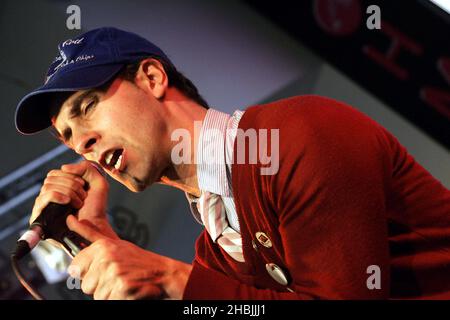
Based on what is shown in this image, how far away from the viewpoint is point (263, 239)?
1096mm

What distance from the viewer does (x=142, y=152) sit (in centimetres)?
118

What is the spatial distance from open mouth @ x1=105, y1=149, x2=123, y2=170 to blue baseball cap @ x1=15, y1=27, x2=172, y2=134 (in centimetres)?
14

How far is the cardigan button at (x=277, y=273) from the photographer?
44.0 inches

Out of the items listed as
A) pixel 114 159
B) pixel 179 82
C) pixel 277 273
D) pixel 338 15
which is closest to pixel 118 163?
pixel 114 159

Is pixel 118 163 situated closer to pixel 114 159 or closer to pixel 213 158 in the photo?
pixel 114 159

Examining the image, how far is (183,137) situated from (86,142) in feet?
0.64

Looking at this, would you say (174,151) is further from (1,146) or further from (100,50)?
(1,146)

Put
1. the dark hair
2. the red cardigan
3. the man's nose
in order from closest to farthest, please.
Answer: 1. the red cardigan
2. the man's nose
3. the dark hair

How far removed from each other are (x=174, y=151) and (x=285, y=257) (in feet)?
1.06

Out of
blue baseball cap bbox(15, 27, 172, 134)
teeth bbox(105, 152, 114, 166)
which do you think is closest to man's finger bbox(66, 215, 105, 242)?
teeth bbox(105, 152, 114, 166)

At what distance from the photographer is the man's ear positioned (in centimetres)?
125

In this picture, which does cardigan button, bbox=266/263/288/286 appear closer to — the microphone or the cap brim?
the microphone

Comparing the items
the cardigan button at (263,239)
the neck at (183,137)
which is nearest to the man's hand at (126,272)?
the cardigan button at (263,239)

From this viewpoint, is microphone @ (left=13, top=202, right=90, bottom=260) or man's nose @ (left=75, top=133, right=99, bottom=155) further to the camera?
man's nose @ (left=75, top=133, right=99, bottom=155)
